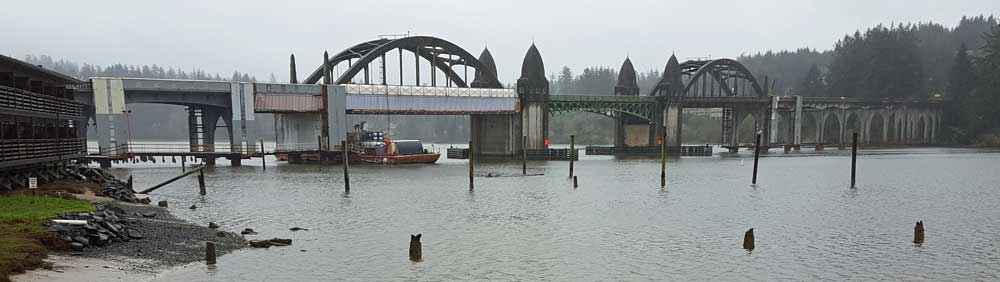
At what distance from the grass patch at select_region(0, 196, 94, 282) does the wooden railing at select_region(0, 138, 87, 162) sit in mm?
5123

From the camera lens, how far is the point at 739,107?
11475cm

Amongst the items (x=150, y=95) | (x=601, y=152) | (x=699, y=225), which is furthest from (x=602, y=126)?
(x=699, y=225)

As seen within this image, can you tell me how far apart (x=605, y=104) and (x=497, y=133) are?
21209 millimetres

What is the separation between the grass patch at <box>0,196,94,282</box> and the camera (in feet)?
55.9

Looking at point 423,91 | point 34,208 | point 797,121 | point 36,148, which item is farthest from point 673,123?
point 34,208

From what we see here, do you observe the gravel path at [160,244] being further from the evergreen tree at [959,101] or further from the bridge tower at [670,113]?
the evergreen tree at [959,101]

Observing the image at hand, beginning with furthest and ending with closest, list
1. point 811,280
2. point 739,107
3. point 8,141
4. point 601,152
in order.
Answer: point 739,107 < point 601,152 < point 8,141 < point 811,280

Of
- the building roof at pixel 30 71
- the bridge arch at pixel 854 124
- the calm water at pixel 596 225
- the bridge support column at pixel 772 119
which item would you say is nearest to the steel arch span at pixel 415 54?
the calm water at pixel 596 225

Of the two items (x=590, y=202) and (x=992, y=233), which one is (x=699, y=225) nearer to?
(x=590, y=202)

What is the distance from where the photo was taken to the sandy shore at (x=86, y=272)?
56.5 ft

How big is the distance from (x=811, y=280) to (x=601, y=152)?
278ft

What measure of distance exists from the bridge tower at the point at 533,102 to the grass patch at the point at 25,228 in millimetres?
65745

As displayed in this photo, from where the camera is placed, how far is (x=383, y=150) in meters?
77.4

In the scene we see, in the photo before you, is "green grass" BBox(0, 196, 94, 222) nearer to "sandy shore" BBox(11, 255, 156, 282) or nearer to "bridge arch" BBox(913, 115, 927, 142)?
"sandy shore" BBox(11, 255, 156, 282)
